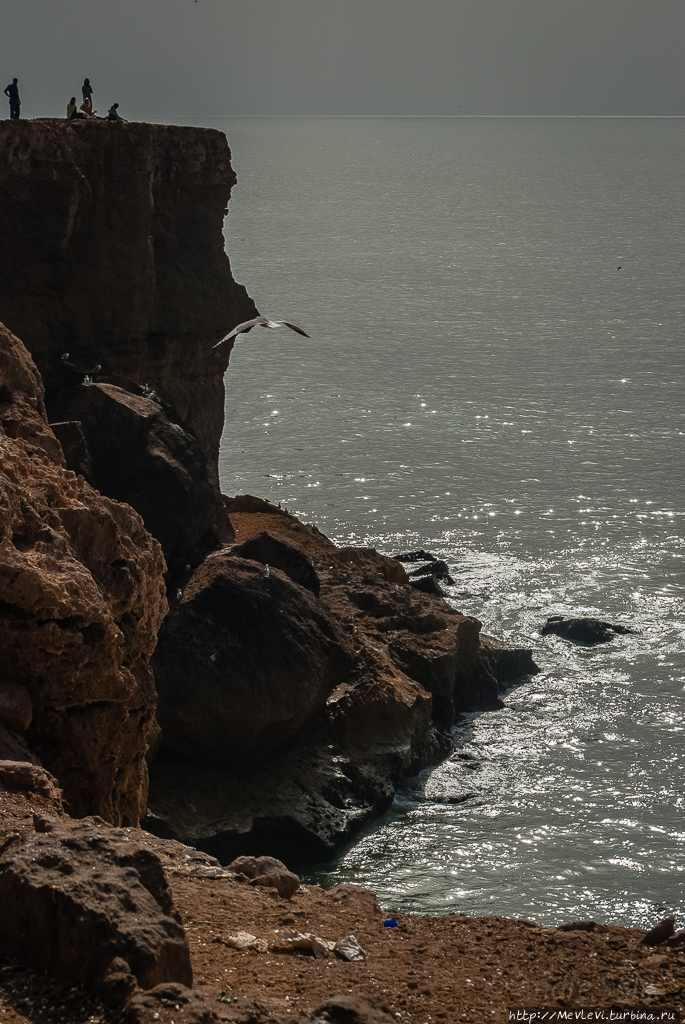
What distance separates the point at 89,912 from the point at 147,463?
58.3 feet

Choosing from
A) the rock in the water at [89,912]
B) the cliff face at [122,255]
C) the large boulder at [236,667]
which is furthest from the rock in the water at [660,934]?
the cliff face at [122,255]

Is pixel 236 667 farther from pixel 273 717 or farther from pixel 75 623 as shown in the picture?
pixel 75 623

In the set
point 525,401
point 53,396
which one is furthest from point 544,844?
point 525,401

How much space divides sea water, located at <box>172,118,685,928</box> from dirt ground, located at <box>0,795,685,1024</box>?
10.2 m

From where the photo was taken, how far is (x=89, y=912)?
7.55 meters

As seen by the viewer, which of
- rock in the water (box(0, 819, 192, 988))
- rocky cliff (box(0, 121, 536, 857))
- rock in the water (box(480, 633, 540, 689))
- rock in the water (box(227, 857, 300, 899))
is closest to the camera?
rock in the water (box(0, 819, 192, 988))

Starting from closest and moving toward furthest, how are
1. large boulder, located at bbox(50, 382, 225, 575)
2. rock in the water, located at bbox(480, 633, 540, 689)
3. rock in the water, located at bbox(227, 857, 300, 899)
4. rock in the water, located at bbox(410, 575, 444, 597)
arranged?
rock in the water, located at bbox(227, 857, 300, 899) → large boulder, located at bbox(50, 382, 225, 575) → rock in the water, located at bbox(480, 633, 540, 689) → rock in the water, located at bbox(410, 575, 444, 597)

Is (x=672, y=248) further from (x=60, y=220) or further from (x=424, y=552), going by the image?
(x=60, y=220)

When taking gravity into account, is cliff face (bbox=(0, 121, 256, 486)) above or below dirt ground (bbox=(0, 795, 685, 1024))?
above

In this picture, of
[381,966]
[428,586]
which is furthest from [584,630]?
[381,966]

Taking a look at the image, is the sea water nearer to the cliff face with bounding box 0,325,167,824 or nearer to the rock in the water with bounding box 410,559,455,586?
the rock in the water with bounding box 410,559,455,586

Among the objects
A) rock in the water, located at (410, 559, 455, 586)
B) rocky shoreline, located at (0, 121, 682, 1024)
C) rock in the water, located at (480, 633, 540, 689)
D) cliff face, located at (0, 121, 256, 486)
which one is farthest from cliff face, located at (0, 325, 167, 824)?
rock in the water, located at (410, 559, 455, 586)

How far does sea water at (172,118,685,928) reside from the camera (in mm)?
23250

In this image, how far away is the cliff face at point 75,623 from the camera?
36.1 feet
